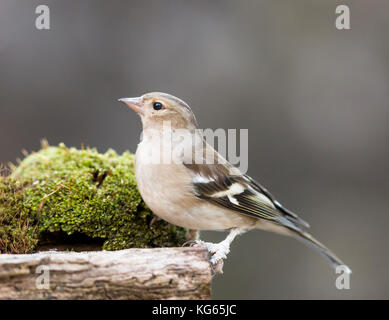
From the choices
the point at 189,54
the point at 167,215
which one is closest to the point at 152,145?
the point at 167,215

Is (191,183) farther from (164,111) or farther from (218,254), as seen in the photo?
(164,111)

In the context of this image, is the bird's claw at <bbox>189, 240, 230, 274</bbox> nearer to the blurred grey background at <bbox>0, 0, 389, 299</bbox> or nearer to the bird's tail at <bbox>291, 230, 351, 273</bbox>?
the bird's tail at <bbox>291, 230, 351, 273</bbox>

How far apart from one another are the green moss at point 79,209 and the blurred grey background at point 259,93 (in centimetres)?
400

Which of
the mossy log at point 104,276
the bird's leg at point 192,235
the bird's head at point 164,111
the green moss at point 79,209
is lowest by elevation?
the mossy log at point 104,276

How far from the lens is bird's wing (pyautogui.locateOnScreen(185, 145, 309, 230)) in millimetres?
4196

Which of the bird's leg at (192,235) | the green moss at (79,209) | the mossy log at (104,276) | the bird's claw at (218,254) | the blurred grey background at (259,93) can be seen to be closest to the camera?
the mossy log at (104,276)

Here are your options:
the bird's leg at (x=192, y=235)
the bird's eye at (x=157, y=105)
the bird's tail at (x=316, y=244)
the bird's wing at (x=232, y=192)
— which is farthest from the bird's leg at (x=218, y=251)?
the bird's eye at (x=157, y=105)

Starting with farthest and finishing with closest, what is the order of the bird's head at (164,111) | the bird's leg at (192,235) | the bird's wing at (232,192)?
1. the bird's leg at (192,235)
2. the bird's head at (164,111)
3. the bird's wing at (232,192)

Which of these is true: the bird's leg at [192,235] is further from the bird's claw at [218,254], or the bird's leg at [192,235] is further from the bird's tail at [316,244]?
the bird's tail at [316,244]

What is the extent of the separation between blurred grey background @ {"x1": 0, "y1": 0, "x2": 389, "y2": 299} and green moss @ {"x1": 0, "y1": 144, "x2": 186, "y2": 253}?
400 cm

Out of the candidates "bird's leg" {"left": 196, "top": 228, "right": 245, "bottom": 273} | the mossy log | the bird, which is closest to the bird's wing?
the bird

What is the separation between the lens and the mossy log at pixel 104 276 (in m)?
2.92

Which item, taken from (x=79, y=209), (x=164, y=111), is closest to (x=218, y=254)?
(x=79, y=209)

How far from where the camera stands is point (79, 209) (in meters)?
Answer: 4.06
